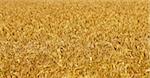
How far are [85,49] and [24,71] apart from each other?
1.49m

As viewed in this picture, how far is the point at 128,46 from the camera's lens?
712cm

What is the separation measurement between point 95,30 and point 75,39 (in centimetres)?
139

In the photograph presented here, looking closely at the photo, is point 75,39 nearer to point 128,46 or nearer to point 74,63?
point 128,46

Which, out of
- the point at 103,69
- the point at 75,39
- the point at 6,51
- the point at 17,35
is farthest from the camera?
the point at 17,35

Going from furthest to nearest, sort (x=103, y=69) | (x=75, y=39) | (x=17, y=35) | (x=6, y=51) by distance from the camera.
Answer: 1. (x=17, y=35)
2. (x=75, y=39)
3. (x=6, y=51)
4. (x=103, y=69)

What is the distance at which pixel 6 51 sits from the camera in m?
6.85

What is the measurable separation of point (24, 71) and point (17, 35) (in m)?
2.98

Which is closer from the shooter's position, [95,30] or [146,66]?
[146,66]

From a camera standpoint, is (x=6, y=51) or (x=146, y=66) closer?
(x=146, y=66)

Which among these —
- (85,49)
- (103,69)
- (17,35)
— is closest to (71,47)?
(85,49)

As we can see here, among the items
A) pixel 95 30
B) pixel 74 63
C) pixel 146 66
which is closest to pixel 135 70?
pixel 146 66

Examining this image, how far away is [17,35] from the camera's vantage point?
8.68 metres

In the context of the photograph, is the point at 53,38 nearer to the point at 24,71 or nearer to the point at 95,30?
the point at 95,30

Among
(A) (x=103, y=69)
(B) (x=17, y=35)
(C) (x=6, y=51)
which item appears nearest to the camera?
(A) (x=103, y=69)
